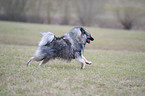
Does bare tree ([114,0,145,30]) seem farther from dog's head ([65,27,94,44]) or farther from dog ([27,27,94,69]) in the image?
dog ([27,27,94,69])

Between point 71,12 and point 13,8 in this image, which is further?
point 71,12

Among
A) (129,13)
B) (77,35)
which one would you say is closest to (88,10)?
(129,13)

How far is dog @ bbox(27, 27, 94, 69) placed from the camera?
6.00 metres

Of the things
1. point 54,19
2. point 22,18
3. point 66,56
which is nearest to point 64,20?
point 54,19

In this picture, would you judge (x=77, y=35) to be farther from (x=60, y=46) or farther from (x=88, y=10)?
(x=88, y=10)

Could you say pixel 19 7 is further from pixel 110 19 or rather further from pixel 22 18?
pixel 110 19


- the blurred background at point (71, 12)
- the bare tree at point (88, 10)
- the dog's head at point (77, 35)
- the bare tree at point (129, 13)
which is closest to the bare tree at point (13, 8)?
the blurred background at point (71, 12)

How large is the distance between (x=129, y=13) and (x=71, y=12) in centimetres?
959

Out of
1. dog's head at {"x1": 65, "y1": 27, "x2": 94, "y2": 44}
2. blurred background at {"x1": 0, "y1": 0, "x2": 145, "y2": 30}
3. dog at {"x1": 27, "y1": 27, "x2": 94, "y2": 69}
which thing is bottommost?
dog at {"x1": 27, "y1": 27, "x2": 94, "y2": 69}

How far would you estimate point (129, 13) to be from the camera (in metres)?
29.1

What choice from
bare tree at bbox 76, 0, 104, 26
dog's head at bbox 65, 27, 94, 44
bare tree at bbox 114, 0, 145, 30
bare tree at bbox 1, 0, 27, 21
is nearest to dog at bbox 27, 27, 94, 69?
dog's head at bbox 65, 27, 94, 44

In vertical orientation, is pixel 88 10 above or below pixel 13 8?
above

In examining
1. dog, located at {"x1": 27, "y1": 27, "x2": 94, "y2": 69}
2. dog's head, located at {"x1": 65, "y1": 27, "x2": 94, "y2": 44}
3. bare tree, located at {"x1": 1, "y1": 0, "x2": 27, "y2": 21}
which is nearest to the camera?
dog, located at {"x1": 27, "y1": 27, "x2": 94, "y2": 69}

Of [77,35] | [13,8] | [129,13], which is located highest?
[129,13]
